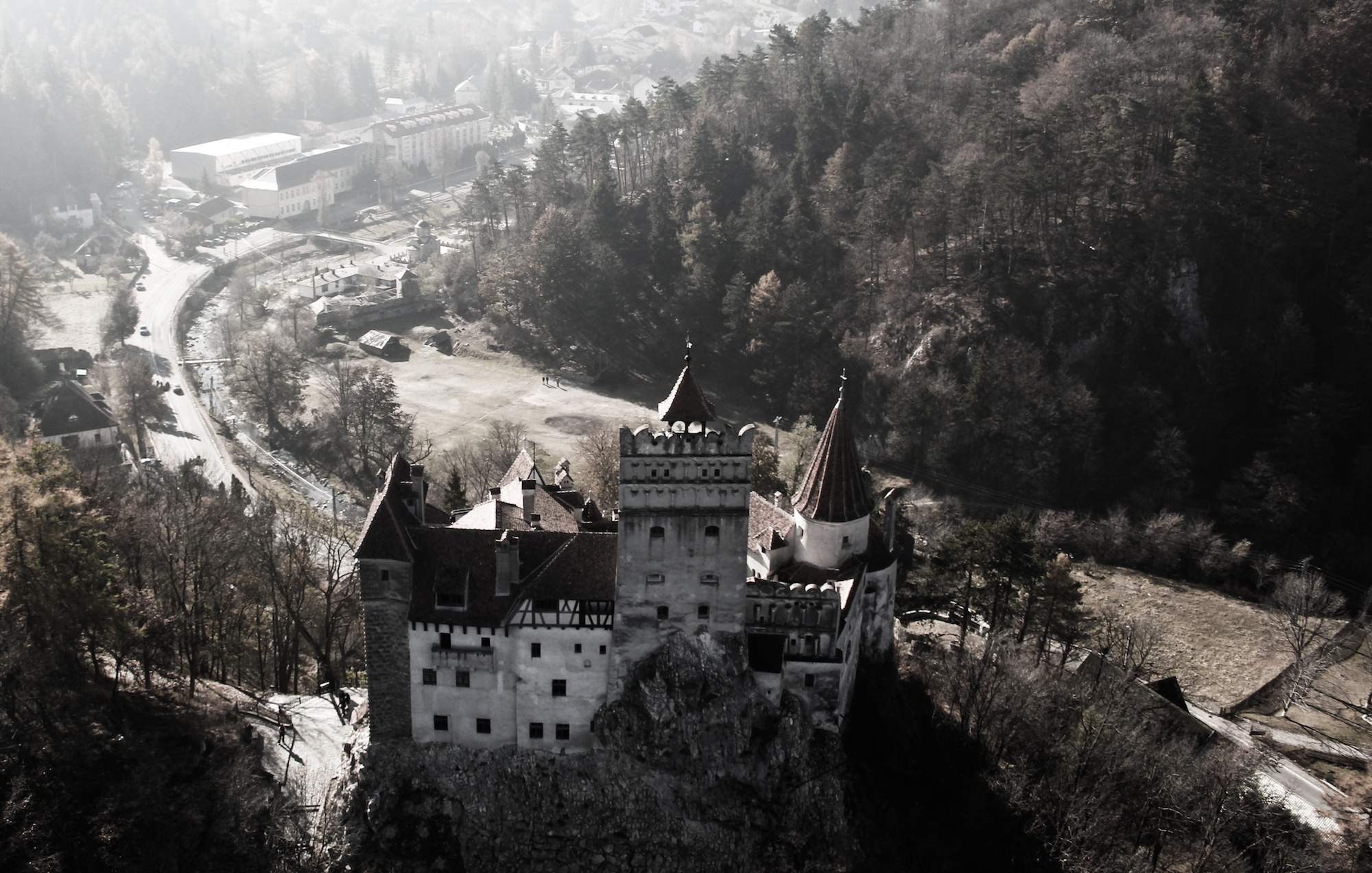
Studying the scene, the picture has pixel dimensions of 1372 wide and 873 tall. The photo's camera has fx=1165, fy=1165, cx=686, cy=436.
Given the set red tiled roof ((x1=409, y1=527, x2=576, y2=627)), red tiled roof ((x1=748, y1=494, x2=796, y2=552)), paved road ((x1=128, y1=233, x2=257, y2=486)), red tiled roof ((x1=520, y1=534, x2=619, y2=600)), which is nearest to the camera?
red tiled roof ((x1=409, y1=527, x2=576, y2=627))

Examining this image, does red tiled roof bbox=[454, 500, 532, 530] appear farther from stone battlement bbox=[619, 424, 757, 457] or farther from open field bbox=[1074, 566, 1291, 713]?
open field bbox=[1074, 566, 1291, 713]

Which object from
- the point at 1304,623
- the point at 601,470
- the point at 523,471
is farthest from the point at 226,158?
the point at 1304,623

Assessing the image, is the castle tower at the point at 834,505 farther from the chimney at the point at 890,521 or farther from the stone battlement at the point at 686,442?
the stone battlement at the point at 686,442

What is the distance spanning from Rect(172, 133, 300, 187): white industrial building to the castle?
150164mm

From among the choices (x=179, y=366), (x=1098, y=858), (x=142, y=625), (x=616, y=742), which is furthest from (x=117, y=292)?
(x=1098, y=858)

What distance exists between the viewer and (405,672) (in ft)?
150

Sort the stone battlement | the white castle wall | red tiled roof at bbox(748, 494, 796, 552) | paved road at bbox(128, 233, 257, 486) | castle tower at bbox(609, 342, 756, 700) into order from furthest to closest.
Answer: paved road at bbox(128, 233, 257, 486), red tiled roof at bbox(748, 494, 796, 552), the white castle wall, castle tower at bbox(609, 342, 756, 700), the stone battlement

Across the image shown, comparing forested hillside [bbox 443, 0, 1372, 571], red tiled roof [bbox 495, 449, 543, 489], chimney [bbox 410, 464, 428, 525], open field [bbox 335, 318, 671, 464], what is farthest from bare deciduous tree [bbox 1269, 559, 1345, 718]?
open field [bbox 335, 318, 671, 464]

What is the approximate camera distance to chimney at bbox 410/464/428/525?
47.7 m

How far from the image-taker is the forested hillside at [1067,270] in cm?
8725

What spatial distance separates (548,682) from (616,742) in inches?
141

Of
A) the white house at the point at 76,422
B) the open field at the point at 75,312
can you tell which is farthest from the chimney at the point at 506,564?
the open field at the point at 75,312

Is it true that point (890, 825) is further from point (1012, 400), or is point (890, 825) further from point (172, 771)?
point (1012, 400)

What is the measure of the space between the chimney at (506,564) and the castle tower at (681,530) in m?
4.00
